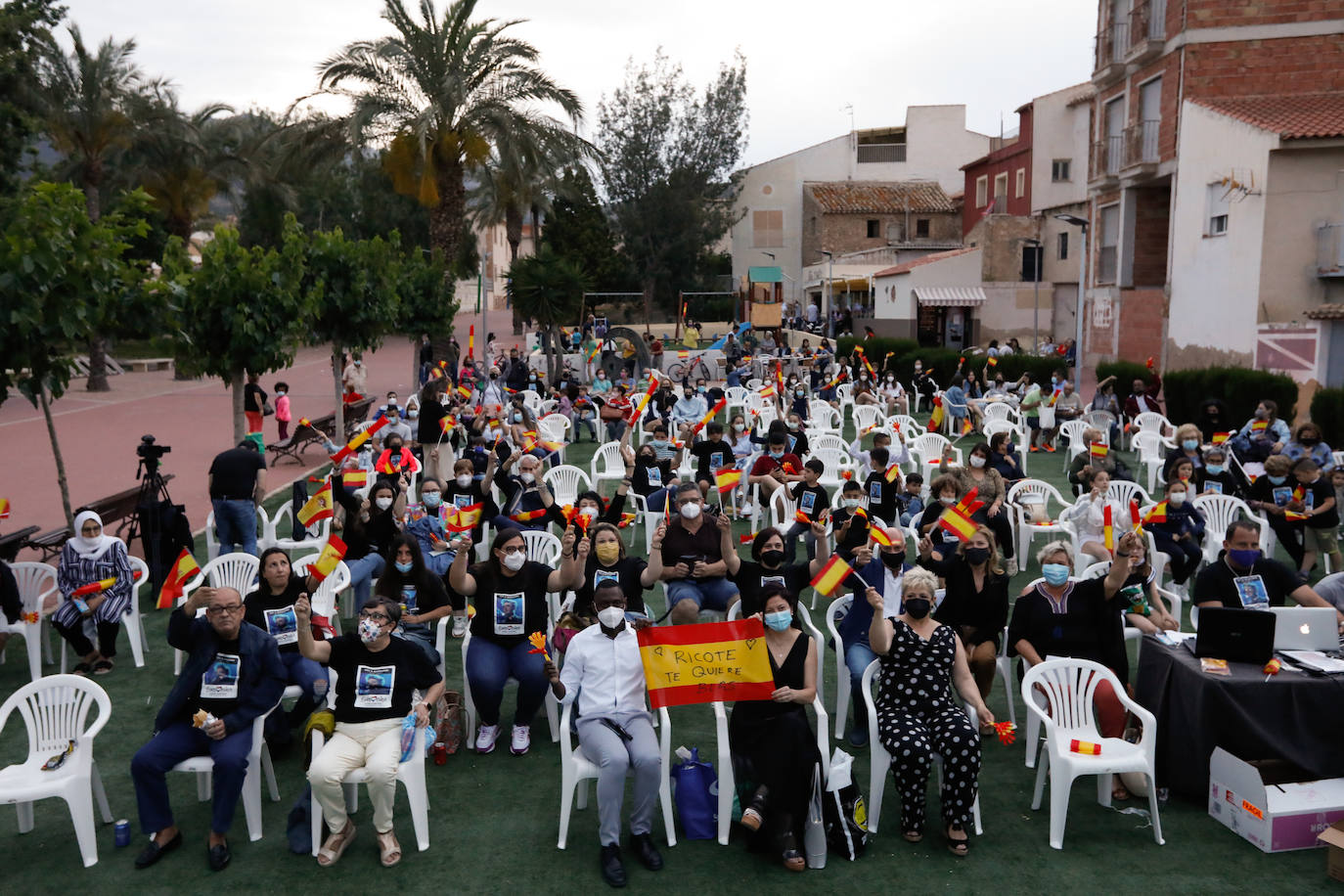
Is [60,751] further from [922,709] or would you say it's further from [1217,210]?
[1217,210]

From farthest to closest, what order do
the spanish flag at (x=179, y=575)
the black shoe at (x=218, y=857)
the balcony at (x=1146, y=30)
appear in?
1. the balcony at (x=1146, y=30)
2. the spanish flag at (x=179, y=575)
3. the black shoe at (x=218, y=857)

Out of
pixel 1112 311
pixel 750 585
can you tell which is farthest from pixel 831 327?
pixel 750 585

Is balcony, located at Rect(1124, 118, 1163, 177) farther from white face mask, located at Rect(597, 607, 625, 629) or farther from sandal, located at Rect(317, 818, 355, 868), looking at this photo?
sandal, located at Rect(317, 818, 355, 868)

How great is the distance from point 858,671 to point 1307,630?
2445 mm

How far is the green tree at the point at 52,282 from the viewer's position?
8.30 metres

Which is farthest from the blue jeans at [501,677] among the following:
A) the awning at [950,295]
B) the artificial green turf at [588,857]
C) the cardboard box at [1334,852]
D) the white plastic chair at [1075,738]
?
the awning at [950,295]

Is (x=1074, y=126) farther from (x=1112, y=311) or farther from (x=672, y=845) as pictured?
(x=672, y=845)

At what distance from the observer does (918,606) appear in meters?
5.52

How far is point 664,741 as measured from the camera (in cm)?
538

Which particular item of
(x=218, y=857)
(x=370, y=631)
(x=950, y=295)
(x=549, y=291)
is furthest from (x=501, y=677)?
(x=950, y=295)

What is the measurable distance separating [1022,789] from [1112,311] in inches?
1004

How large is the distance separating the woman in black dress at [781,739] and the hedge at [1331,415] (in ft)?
41.3

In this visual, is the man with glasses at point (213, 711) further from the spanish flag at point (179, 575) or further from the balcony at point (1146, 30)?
the balcony at point (1146, 30)

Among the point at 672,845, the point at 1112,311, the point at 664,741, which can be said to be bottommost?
the point at 672,845
